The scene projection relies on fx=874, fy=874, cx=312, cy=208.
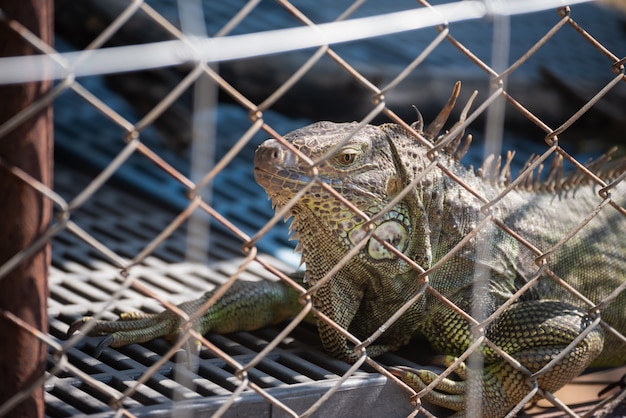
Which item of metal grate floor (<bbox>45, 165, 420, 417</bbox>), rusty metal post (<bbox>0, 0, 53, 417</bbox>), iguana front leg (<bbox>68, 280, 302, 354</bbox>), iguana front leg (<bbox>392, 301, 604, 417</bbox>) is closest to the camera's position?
rusty metal post (<bbox>0, 0, 53, 417</bbox>)

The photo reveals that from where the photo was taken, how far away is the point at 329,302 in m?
2.93

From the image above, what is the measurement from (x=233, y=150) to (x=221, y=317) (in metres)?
1.44

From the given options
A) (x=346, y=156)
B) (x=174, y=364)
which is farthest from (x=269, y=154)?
(x=174, y=364)

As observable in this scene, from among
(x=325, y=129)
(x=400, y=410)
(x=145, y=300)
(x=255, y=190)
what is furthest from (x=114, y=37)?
(x=400, y=410)

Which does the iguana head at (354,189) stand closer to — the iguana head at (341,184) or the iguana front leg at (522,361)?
the iguana head at (341,184)

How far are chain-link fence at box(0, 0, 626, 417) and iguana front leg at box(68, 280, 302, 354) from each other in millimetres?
46

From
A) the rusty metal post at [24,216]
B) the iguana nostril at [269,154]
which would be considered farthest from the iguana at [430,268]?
the rusty metal post at [24,216]

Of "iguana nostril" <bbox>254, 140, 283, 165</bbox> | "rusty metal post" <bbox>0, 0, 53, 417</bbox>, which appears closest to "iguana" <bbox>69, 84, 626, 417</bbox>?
"iguana nostril" <bbox>254, 140, 283, 165</bbox>

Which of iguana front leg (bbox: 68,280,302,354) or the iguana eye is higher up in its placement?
the iguana eye

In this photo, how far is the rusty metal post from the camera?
5.90 ft

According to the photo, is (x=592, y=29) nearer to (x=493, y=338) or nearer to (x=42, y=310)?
(x=493, y=338)

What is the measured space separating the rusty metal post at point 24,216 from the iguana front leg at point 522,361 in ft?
4.04

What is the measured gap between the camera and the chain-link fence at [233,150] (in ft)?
6.01

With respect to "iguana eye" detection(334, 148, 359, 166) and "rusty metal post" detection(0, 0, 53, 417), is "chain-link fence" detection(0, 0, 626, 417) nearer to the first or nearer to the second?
"rusty metal post" detection(0, 0, 53, 417)
